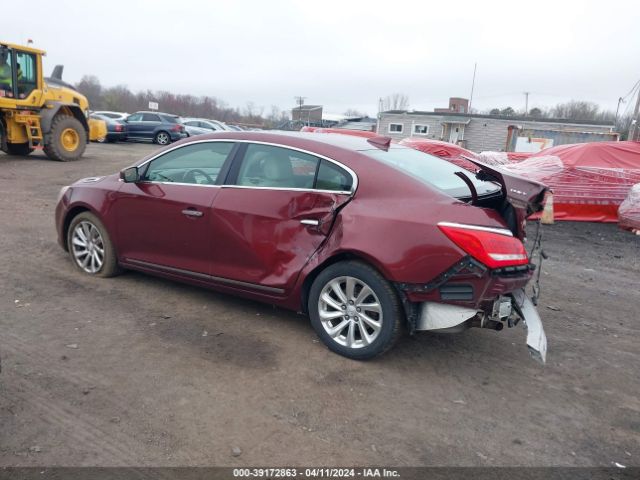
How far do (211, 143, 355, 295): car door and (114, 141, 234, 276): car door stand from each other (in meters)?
0.16

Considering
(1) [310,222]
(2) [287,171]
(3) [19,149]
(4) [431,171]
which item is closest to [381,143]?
(4) [431,171]

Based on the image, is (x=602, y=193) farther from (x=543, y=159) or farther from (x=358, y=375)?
(x=358, y=375)

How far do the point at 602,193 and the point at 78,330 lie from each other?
9.72m

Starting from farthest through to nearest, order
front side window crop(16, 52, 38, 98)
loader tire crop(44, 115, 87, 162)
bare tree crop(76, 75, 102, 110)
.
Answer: bare tree crop(76, 75, 102, 110) < loader tire crop(44, 115, 87, 162) < front side window crop(16, 52, 38, 98)

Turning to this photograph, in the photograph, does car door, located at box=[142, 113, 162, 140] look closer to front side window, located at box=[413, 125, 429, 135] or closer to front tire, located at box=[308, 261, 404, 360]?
front tire, located at box=[308, 261, 404, 360]

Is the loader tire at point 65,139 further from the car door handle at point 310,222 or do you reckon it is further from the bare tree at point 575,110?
the bare tree at point 575,110

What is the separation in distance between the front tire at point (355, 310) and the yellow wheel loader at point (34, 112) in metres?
12.8

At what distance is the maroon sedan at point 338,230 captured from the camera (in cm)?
347

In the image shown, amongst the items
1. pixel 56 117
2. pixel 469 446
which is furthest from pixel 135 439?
pixel 56 117

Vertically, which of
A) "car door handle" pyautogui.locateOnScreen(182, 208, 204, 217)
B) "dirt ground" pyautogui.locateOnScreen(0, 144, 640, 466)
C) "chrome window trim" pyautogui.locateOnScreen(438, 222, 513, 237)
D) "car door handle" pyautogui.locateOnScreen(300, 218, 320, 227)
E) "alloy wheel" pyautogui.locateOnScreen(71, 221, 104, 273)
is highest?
"chrome window trim" pyautogui.locateOnScreen(438, 222, 513, 237)

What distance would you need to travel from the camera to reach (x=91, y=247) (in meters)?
5.27

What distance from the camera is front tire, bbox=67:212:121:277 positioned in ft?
16.9

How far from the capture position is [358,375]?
3.61 m

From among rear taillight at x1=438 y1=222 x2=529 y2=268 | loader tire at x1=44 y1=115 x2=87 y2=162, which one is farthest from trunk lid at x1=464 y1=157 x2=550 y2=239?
loader tire at x1=44 y1=115 x2=87 y2=162
